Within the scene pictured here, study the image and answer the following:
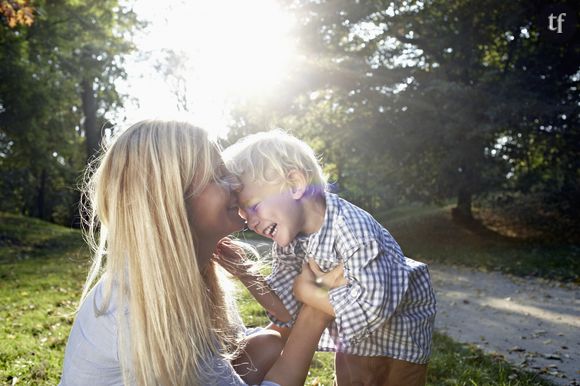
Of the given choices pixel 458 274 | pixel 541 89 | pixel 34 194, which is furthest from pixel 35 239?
pixel 34 194

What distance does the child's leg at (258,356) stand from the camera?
266 centimetres

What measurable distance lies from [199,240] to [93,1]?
15916mm

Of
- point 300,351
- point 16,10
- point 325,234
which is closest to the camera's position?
point 300,351

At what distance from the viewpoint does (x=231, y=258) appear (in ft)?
9.28

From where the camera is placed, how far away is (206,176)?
2.12 meters

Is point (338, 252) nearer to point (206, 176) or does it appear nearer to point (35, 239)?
point (206, 176)

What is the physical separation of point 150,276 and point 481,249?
1304cm

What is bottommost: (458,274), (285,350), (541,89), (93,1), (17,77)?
(458,274)

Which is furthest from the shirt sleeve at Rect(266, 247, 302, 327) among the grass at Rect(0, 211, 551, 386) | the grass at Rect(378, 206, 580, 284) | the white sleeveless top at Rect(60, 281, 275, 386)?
the grass at Rect(378, 206, 580, 284)

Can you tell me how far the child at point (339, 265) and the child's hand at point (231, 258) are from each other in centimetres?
18

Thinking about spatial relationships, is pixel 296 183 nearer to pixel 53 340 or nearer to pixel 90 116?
pixel 53 340

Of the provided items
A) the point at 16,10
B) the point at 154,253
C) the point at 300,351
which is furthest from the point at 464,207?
the point at 154,253

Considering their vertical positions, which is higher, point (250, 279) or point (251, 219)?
point (251, 219)

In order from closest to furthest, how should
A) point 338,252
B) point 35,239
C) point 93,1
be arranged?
1. point 338,252
2. point 35,239
3. point 93,1
